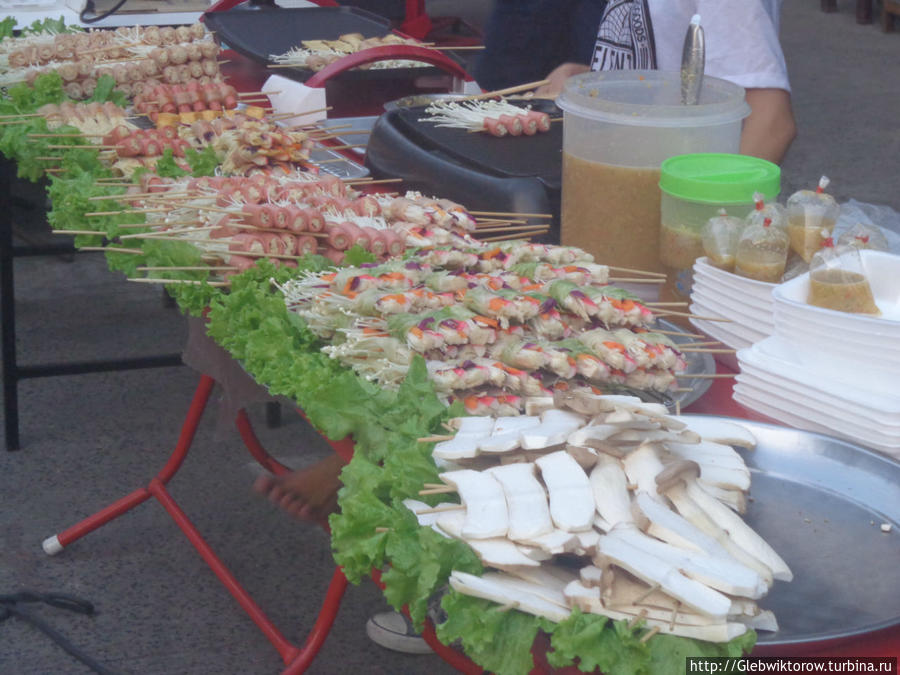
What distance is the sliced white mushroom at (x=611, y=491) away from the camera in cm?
140

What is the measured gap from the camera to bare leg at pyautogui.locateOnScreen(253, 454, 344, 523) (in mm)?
2426

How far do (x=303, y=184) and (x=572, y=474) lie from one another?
1791 millimetres

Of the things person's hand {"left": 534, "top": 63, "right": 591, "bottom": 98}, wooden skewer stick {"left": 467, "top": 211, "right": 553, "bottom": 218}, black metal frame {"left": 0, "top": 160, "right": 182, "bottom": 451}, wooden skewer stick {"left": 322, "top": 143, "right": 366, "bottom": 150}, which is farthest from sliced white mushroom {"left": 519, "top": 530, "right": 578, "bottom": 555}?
black metal frame {"left": 0, "top": 160, "right": 182, "bottom": 451}

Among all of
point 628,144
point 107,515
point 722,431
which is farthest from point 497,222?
point 107,515

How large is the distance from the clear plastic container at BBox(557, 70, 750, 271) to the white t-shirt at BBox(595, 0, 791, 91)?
509 millimetres

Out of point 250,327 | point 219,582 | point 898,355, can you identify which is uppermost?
point 898,355

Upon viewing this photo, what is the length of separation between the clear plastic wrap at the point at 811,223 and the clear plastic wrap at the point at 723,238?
0.12 meters

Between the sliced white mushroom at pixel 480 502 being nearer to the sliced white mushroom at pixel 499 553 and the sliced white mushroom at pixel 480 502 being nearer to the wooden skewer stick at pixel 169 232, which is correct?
the sliced white mushroom at pixel 499 553

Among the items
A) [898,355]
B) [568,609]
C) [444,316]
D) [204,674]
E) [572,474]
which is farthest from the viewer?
[204,674]

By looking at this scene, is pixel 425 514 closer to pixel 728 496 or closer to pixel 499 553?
pixel 499 553

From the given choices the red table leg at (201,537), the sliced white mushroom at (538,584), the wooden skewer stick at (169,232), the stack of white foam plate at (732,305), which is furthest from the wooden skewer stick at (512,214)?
the sliced white mushroom at (538,584)

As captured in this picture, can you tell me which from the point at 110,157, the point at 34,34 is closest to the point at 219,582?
the point at 110,157

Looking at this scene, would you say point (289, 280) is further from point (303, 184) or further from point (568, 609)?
point (568, 609)

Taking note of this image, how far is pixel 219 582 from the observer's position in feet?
12.9
